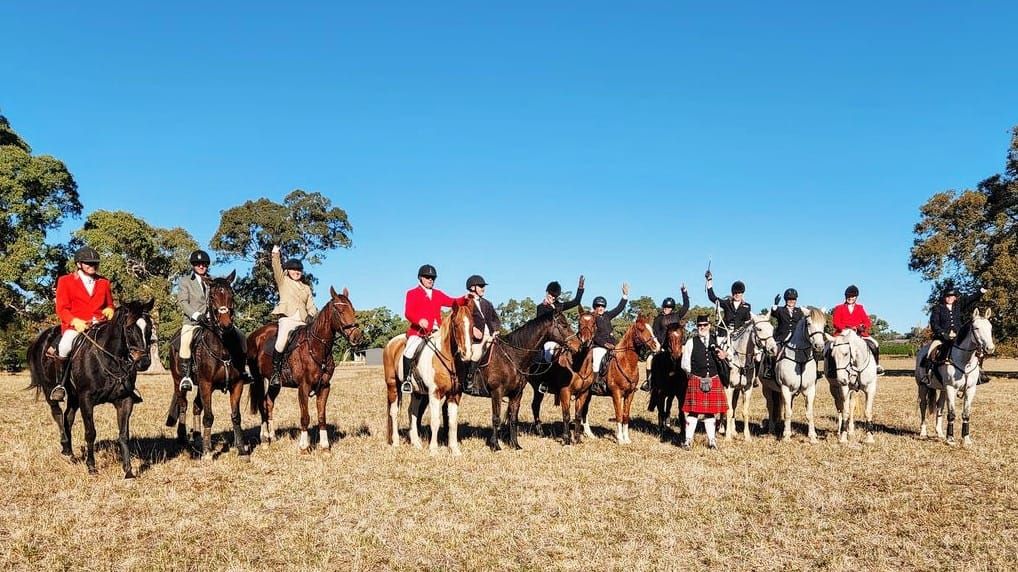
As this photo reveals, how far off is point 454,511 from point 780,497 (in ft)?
14.1

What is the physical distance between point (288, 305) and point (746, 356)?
917 cm

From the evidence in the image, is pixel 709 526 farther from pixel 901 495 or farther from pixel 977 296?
pixel 977 296

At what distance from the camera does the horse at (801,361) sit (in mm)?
13242

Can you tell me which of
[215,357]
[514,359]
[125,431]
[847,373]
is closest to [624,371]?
[514,359]

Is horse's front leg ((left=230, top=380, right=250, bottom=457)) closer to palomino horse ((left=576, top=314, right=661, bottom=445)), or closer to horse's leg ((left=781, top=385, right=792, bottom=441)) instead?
palomino horse ((left=576, top=314, right=661, bottom=445))

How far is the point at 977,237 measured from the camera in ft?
114

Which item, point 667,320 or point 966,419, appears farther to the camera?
point 667,320

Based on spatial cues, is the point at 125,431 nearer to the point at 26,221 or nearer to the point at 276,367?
the point at 276,367

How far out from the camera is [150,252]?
147 ft

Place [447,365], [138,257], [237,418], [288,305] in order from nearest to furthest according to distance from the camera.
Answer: [237,418] < [447,365] < [288,305] < [138,257]

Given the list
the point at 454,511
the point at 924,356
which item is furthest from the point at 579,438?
the point at 924,356

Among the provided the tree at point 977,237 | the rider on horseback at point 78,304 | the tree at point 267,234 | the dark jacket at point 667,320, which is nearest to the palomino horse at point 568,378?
the dark jacket at point 667,320

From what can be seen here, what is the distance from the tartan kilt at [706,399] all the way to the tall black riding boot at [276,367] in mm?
7604

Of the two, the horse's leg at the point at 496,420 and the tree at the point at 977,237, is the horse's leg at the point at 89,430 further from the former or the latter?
the tree at the point at 977,237
